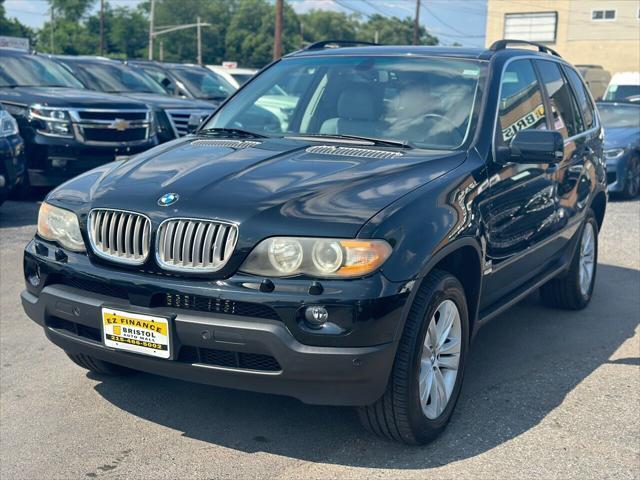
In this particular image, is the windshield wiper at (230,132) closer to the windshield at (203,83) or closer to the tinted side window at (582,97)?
the tinted side window at (582,97)

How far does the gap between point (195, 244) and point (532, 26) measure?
5908 cm

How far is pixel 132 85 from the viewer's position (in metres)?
13.9

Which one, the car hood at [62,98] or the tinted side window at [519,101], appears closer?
the tinted side window at [519,101]

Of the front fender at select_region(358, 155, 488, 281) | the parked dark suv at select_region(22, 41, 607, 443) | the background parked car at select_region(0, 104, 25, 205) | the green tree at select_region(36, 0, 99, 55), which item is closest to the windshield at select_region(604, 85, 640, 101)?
the background parked car at select_region(0, 104, 25, 205)

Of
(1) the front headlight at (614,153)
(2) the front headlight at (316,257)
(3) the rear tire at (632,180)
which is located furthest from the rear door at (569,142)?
(3) the rear tire at (632,180)

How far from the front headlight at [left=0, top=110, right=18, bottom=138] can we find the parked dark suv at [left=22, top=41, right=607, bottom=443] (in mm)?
4550

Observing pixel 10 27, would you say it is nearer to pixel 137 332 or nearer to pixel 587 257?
pixel 587 257

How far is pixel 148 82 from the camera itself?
14.2 m

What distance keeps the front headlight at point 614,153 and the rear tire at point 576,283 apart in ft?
21.4

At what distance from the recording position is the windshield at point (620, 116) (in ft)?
45.0

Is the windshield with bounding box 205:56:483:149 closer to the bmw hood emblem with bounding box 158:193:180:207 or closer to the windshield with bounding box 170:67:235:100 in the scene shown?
the bmw hood emblem with bounding box 158:193:180:207

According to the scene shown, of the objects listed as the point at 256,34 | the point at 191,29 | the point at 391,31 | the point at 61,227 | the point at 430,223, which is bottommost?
the point at 61,227

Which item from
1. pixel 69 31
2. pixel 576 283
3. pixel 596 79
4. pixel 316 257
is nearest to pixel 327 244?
pixel 316 257

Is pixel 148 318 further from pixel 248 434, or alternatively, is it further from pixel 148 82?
pixel 148 82
